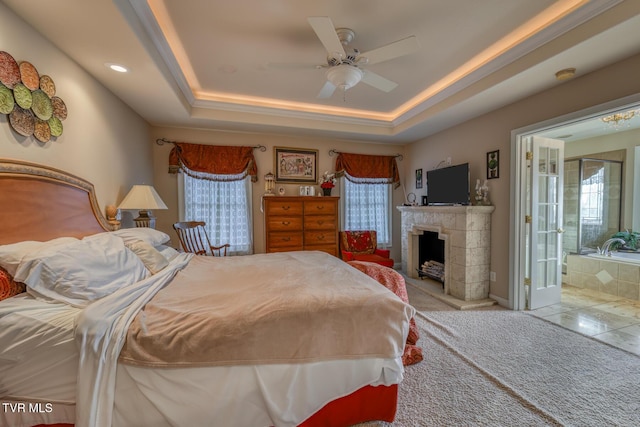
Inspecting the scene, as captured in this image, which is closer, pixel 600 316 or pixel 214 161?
pixel 600 316

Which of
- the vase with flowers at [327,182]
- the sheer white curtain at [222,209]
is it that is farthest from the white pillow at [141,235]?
the vase with flowers at [327,182]

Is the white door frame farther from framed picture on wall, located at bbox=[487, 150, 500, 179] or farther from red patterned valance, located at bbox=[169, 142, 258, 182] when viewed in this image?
red patterned valance, located at bbox=[169, 142, 258, 182]

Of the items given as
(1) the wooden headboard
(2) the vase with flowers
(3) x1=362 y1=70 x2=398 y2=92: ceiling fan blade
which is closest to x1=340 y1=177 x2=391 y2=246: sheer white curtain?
(2) the vase with flowers

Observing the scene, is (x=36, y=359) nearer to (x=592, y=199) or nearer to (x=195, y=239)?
(x=195, y=239)

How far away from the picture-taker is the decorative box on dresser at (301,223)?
12.9 feet

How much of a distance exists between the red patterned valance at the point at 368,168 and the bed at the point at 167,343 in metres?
3.19

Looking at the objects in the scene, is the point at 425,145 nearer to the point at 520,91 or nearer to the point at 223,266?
the point at 520,91

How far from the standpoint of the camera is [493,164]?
3318mm

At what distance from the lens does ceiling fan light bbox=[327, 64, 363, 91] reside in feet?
6.94

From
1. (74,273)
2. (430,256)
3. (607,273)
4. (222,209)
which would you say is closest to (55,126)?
(74,273)

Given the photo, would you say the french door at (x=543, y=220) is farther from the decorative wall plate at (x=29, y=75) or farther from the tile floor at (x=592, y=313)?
the decorative wall plate at (x=29, y=75)

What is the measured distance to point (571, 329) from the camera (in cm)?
258

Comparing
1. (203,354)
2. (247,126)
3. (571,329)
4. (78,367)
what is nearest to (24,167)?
(78,367)

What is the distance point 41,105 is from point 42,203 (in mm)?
681
